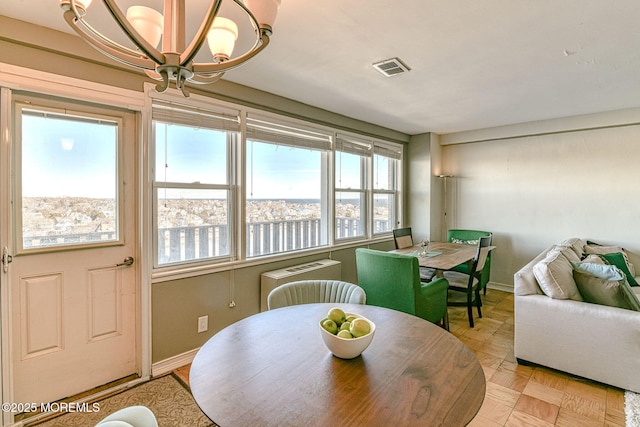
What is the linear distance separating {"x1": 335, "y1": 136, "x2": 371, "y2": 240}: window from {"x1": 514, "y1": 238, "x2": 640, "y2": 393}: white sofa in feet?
6.93

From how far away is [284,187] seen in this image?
3.49 metres

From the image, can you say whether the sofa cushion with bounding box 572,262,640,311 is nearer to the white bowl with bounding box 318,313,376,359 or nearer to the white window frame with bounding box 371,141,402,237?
the white bowl with bounding box 318,313,376,359

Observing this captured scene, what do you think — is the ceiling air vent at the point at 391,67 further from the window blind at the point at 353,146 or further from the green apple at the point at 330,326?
the green apple at the point at 330,326

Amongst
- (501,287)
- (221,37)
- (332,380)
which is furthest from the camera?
(501,287)

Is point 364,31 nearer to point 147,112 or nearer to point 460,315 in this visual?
point 147,112

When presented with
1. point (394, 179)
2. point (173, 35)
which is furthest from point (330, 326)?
point (394, 179)

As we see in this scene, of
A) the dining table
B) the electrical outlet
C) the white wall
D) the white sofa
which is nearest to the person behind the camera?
the white sofa

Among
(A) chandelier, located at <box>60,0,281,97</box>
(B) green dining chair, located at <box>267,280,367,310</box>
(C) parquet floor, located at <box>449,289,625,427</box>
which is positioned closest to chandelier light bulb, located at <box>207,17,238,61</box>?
(A) chandelier, located at <box>60,0,281,97</box>

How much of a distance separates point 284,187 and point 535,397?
2.83 m

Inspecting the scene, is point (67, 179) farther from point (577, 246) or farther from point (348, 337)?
point (577, 246)

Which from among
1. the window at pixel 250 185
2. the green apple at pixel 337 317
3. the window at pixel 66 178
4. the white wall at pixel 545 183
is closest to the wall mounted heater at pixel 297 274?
the window at pixel 250 185

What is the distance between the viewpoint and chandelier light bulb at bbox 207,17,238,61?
139 cm

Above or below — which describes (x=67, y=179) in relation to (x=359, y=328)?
above

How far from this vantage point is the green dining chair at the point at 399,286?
2.60 m
